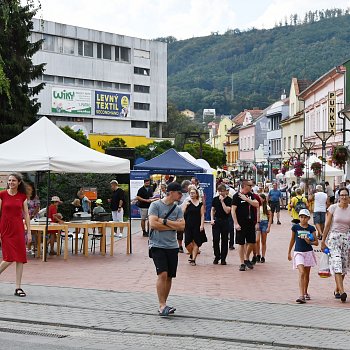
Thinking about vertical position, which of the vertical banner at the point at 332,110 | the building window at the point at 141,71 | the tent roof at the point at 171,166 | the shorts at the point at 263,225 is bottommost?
the shorts at the point at 263,225

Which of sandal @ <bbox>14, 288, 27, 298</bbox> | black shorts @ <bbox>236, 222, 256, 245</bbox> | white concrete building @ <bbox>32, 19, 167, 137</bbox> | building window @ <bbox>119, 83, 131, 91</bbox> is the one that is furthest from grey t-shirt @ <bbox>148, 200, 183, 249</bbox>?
building window @ <bbox>119, 83, 131, 91</bbox>

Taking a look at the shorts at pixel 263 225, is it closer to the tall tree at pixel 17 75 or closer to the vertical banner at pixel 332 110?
the tall tree at pixel 17 75

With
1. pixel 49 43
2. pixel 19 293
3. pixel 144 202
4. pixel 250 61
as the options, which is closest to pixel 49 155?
pixel 19 293

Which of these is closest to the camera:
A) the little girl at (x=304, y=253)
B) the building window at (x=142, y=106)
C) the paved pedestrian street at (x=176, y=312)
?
the paved pedestrian street at (x=176, y=312)

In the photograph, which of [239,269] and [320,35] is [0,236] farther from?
[320,35]

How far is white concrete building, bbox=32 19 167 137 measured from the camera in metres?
82.9

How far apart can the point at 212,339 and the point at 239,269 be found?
23.2ft

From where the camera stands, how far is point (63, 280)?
13898 millimetres

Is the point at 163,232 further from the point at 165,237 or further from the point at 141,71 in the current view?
the point at 141,71

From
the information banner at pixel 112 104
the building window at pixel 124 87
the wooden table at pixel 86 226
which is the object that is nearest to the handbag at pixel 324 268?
the wooden table at pixel 86 226

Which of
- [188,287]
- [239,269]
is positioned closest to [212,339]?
[188,287]

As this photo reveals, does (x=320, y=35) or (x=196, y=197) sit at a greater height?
(x=320, y=35)

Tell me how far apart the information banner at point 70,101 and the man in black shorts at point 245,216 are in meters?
68.6

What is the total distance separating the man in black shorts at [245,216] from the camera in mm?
15898
